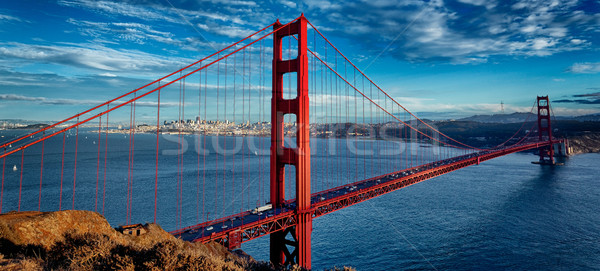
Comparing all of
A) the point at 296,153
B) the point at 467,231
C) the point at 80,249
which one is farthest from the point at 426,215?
the point at 80,249

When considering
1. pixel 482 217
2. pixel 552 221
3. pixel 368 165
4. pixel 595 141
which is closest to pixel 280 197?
pixel 482 217

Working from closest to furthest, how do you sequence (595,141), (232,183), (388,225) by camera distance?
(388,225), (232,183), (595,141)

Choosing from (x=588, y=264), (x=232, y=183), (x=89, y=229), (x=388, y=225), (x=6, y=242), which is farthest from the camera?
(x=232, y=183)

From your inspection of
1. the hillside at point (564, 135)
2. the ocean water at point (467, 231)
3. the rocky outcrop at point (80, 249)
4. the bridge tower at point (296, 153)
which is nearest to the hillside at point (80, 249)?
the rocky outcrop at point (80, 249)

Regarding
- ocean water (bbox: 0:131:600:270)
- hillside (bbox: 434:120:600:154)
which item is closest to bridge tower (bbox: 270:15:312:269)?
ocean water (bbox: 0:131:600:270)

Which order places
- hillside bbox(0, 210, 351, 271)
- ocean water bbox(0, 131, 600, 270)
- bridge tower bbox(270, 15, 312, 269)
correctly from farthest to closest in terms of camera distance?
ocean water bbox(0, 131, 600, 270) → bridge tower bbox(270, 15, 312, 269) → hillside bbox(0, 210, 351, 271)

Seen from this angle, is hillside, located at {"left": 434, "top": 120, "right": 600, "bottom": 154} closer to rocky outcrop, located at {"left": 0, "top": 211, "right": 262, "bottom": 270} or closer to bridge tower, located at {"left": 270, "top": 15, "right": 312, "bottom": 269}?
bridge tower, located at {"left": 270, "top": 15, "right": 312, "bottom": 269}

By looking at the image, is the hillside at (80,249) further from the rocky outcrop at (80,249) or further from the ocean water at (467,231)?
the ocean water at (467,231)

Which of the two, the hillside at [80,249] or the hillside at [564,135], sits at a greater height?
the hillside at [564,135]

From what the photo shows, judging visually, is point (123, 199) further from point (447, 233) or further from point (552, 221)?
point (552, 221)
